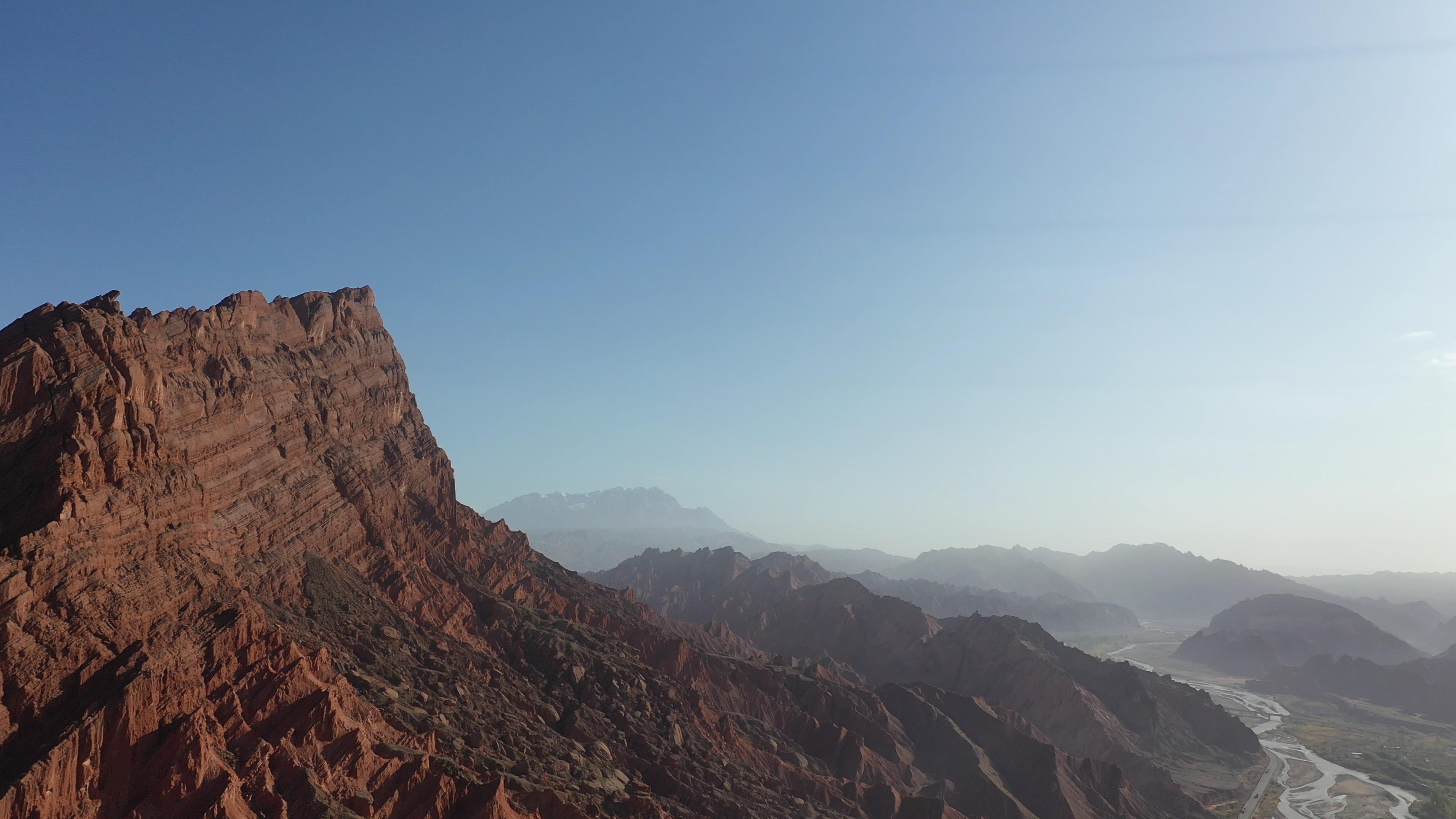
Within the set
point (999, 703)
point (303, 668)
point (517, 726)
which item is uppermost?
point (303, 668)

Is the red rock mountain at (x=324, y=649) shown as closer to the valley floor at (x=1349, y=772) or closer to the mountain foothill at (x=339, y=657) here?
the mountain foothill at (x=339, y=657)

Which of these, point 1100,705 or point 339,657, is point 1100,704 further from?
point 339,657

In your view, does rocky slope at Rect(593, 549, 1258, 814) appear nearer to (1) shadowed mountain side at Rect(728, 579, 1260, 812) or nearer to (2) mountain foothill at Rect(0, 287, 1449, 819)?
(1) shadowed mountain side at Rect(728, 579, 1260, 812)

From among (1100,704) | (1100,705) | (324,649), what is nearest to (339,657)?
(324,649)

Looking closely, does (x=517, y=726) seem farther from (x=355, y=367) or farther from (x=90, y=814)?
(x=355, y=367)

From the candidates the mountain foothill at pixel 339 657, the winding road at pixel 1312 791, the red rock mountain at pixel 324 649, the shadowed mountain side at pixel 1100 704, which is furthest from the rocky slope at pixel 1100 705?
the red rock mountain at pixel 324 649

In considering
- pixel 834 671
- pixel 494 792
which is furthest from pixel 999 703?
pixel 494 792

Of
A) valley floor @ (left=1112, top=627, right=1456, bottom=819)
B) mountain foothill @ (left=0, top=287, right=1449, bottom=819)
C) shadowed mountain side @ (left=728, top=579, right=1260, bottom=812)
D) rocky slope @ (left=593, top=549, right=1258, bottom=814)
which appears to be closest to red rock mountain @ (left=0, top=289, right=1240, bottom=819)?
mountain foothill @ (left=0, top=287, right=1449, bottom=819)

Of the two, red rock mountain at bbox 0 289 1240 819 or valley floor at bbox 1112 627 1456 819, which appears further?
valley floor at bbox 1112 627 1456 819
